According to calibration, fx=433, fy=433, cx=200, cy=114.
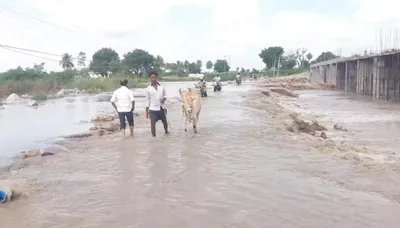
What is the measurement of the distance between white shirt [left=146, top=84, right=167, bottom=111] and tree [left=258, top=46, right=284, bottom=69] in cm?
10338

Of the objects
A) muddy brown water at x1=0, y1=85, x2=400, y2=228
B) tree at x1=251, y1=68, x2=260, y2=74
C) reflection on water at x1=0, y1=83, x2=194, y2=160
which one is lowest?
reflection on water at x1=0, y1=83, x2=194, y2=160

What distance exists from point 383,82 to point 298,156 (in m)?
32.5

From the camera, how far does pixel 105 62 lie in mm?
105812

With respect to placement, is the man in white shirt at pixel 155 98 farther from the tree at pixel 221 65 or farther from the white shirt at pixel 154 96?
the tree at pixel 221 65

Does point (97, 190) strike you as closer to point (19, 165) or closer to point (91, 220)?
point (91, 220)

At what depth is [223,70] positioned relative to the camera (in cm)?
12925

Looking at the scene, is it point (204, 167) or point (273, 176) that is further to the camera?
point (204, 167)

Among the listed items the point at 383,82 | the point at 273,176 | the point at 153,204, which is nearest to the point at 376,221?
the point at 273,176

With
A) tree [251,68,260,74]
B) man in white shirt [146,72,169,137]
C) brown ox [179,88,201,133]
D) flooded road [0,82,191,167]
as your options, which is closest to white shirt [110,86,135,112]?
man in white shirt [146,72,169,137]

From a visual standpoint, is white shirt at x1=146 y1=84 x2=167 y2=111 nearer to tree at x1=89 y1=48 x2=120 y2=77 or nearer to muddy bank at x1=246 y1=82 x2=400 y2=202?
muddy bank at x1=246 y1=82 x2=400 y2=202

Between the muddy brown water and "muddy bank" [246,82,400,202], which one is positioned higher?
the muddy brown water

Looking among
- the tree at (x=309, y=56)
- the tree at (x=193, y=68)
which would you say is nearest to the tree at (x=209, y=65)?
the tree at (x=193, y=68)

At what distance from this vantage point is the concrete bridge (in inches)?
1425

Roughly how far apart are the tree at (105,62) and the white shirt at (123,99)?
87262mm
